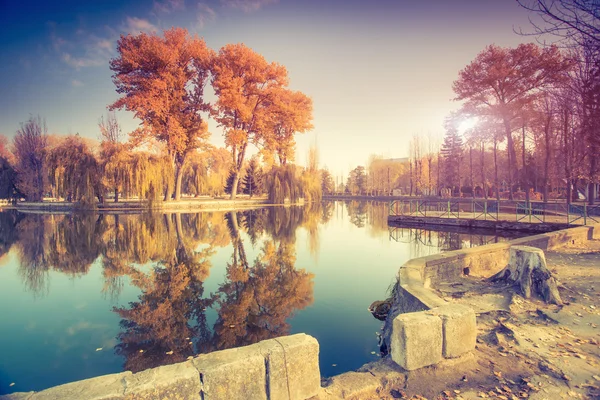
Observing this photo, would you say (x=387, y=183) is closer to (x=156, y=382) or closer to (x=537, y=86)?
(x=537, y=86)

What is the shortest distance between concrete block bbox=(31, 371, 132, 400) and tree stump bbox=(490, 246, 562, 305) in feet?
19.6

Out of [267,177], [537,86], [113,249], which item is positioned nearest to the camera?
[113,249]

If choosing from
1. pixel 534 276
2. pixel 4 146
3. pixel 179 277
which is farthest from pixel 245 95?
pixel 4 146

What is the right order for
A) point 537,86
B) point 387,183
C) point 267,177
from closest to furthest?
1. point 537,86
2. point 267,177
3. point 387,183

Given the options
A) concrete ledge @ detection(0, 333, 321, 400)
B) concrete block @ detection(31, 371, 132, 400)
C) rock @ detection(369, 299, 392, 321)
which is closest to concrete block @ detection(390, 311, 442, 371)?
concrete ledge @ detection(0, 333, 321, 400)

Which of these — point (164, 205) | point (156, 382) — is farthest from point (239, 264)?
point (164, 205)

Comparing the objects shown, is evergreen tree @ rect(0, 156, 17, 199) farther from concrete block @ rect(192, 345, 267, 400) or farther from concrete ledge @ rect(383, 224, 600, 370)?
concrete block @ rect(192, 345, 267, 400)

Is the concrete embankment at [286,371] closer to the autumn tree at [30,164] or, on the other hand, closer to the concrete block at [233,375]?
the concrete block at [233,375]

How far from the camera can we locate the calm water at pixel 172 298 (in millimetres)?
4523

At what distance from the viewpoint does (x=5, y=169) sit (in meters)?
36.5

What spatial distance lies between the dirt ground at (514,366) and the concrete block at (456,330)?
10cm

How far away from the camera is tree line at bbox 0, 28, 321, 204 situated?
24.0m

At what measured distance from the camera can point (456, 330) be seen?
10.6 feet

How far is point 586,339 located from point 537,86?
25980 millimetres
